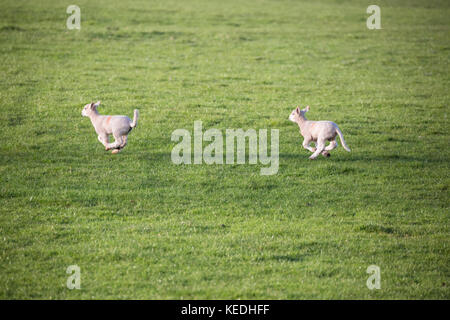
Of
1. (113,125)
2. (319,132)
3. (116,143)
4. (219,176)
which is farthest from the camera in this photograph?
(219,176)

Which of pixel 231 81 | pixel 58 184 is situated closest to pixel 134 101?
pixel 231 81

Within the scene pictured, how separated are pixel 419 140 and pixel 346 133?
8.93 ft

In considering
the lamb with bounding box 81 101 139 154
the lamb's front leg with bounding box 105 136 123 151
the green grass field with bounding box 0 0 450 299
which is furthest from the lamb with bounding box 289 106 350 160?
the lamb's front leg with bounding box 105 136 123 151

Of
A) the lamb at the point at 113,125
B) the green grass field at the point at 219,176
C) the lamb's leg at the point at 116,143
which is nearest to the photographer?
the green grass field at the point at 219,176

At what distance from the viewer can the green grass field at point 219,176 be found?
1120 cm

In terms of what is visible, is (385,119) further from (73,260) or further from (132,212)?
(73,260)

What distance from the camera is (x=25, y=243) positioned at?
12281 mm

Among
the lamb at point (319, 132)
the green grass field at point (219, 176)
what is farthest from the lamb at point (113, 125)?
the lamb at point (319, 132)

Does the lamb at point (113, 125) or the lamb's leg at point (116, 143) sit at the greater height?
the lamb at point (113, 125)

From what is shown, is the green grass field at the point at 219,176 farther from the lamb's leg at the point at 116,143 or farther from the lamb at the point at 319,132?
the lamb at the point at 319,132

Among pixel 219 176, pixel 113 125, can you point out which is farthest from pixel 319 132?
pixel 113 125

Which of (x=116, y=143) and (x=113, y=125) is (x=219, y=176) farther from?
(x=113, y=125)

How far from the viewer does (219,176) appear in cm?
1655

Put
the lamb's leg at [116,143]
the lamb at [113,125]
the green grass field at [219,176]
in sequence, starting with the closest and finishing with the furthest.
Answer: the green grass field at [219,176], the lamb at [113,125], the lamb's leg at [116,143]
